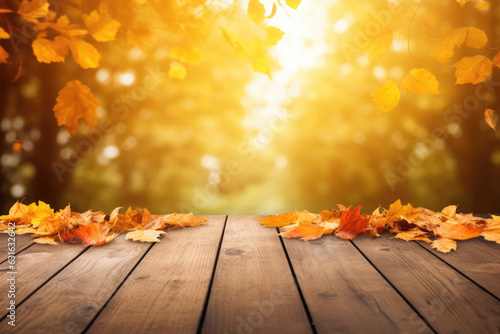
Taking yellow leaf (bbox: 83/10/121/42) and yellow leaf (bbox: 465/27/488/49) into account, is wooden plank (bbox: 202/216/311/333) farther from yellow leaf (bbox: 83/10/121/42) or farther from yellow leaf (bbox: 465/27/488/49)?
yellow leaf (bbox: 465/27/488/49)

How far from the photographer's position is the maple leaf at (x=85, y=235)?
1647mm

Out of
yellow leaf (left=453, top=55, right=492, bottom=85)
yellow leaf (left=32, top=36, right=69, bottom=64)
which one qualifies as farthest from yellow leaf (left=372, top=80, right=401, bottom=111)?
yellow leaf (left=32, top=36, right=69, bottom=64)

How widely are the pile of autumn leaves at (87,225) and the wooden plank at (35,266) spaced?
76 mm

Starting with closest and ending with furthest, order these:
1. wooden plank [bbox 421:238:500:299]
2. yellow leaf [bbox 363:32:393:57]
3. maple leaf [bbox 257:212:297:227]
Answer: wooden plank [bbox 421:238:500:299], yellow leaf [bbox 363:32:393:57], maple leaf [bbox 257:212:297:227]

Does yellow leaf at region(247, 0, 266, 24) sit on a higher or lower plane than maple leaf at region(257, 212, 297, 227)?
higher

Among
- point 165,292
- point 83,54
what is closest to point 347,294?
point 165,292

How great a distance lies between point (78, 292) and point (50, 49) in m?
0.69

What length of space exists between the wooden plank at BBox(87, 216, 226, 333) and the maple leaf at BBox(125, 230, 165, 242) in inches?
1.8

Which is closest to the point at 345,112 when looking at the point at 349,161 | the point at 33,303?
the point at 349,161

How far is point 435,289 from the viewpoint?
45.0 inches

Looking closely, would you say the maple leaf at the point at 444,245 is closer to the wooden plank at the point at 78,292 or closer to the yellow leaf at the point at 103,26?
the wooden plank at the point at 78,292

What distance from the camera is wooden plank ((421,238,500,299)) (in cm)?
121

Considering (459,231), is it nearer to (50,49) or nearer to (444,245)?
(444,245)

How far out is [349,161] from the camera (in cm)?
266
